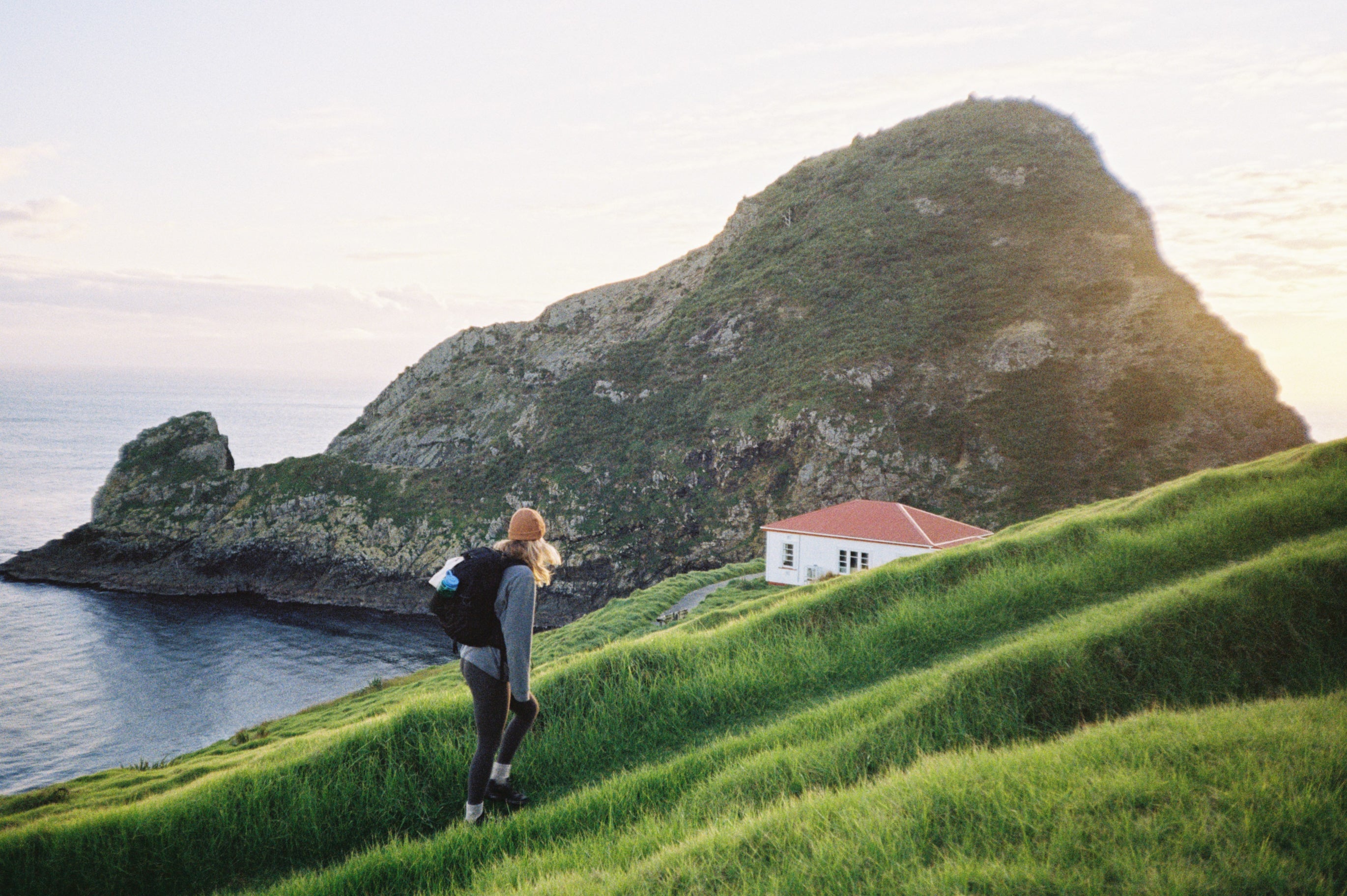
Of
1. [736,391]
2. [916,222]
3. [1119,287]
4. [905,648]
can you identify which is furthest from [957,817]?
[916,222]

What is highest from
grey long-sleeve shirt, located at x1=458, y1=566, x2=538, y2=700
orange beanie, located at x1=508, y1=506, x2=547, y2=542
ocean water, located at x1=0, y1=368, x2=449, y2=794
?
orange beanie, located at x1=508, y1=506, x2=547, y2=542

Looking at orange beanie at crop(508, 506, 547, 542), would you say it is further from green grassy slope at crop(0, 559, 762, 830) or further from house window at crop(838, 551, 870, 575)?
house window at crop(838, 551, 870, 575)

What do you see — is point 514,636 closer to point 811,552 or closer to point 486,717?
point 486,717

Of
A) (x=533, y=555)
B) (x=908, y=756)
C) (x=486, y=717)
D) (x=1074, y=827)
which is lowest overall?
(x=908, y=756)

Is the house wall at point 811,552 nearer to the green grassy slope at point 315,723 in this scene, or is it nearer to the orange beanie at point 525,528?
the green grassy slope at point 315,723

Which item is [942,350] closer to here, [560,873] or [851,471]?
[851,471]

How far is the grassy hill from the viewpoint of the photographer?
12.5ft

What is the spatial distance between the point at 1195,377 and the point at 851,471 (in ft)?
120

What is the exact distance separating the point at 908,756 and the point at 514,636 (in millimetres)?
3688

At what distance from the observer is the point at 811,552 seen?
134 ft

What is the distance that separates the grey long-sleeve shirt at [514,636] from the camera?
6207 millimetres

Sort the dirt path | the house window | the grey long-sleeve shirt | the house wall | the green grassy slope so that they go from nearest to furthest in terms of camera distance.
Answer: the grey long-sleeve shirt → the green grassy slope → the dirt path → the house wall → the house window

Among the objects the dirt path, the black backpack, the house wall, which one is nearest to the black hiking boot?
the black backpack

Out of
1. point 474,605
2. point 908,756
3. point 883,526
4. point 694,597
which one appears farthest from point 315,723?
point 908,756
